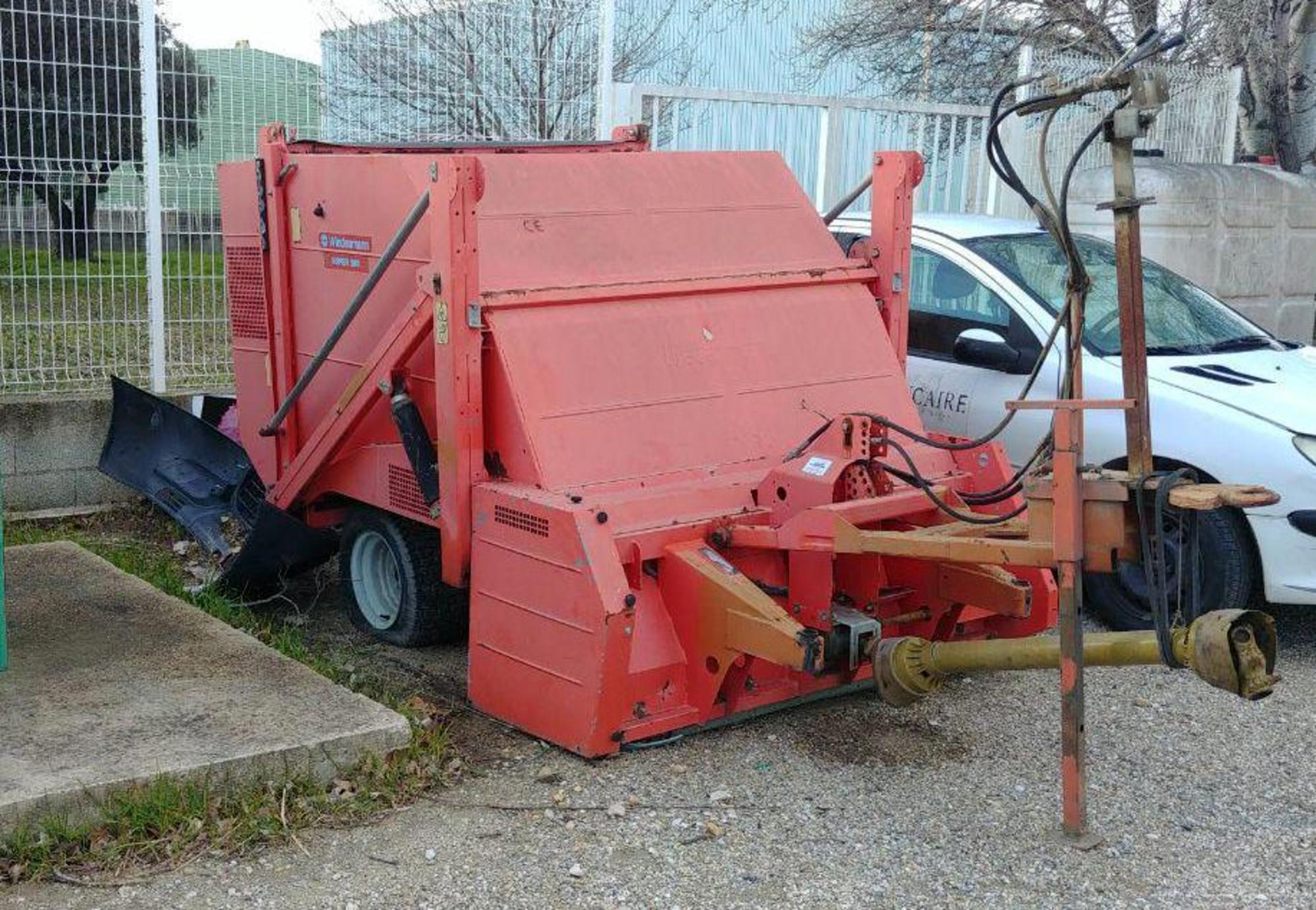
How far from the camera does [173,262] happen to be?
8.57 m

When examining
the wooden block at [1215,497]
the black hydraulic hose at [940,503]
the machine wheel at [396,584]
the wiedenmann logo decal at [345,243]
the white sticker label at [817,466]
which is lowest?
the machine wheel at [396,584]

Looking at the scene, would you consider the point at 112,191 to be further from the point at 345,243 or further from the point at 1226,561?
the point at 1226,561

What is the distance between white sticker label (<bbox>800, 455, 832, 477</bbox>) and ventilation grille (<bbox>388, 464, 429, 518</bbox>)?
1468mm

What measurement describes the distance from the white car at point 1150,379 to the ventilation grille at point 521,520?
8.68 ft

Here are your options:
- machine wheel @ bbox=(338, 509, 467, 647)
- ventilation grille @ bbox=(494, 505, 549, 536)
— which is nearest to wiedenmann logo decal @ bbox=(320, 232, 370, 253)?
machine wheel @ bbox=(338, 509, 467, 647)

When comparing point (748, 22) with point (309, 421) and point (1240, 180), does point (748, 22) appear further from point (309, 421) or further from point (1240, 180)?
point (309, 421)

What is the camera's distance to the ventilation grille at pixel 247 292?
6809mm

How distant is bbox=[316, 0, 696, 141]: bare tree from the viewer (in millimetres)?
9562

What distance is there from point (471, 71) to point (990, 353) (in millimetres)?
4502

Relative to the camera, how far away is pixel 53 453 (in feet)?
27.2

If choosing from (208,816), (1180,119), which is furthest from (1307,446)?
(1180,119)

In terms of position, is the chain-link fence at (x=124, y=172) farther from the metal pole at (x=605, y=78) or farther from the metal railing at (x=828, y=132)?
the metal railing at (x=828, y=132)

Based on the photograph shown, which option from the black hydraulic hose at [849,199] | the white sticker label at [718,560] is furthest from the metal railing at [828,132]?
the white sticker label at [718,560]

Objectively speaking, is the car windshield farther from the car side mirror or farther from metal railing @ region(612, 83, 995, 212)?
metal railing @ region(612, 83, 995, 212)
